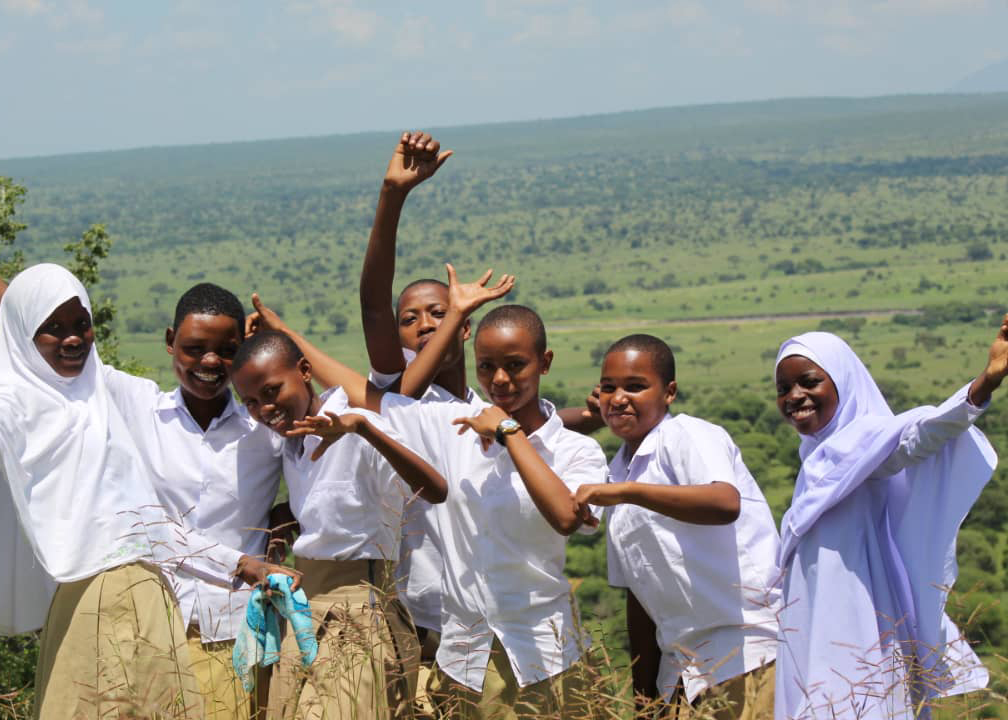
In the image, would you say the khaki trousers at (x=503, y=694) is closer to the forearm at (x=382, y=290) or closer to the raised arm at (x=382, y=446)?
the raised arm at (x=382, y=446)

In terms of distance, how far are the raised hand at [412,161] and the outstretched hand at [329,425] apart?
34.2 inches

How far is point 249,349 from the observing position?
3.82m

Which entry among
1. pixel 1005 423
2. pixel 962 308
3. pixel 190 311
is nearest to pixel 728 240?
pixel 962 308

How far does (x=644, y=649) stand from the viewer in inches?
150

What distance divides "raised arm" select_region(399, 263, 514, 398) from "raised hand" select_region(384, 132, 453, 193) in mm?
313

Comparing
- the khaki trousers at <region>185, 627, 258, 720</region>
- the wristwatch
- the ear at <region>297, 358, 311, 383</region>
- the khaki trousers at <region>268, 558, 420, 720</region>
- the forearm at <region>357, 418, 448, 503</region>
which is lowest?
the khaki trousers at <region>185, 627, 258, 720</region>

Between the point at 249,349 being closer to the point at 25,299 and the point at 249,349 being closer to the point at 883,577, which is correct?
the point at 25,299

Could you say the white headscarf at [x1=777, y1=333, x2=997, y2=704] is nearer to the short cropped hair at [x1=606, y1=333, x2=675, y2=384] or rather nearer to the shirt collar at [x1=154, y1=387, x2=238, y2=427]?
the short cropped hair at [x1=606, y1=333, x2=675, y2=384]

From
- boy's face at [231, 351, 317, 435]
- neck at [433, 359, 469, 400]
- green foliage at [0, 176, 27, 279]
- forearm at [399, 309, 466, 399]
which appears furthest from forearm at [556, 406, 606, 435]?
green foliage at [0, 176, 27, 279]

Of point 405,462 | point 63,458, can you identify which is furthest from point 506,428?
point 63,458

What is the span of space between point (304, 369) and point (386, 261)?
0.42 metres

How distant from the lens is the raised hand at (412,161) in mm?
4062

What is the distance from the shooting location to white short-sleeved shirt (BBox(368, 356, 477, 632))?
385cm

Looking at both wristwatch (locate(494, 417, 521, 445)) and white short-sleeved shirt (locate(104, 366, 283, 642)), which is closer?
wristwatch (locate(494, 417, 521, 445))
